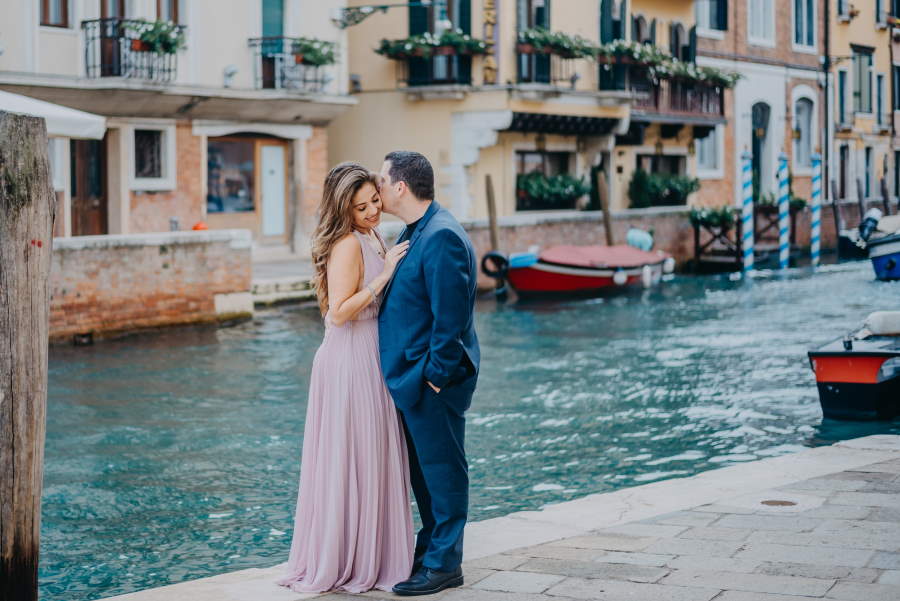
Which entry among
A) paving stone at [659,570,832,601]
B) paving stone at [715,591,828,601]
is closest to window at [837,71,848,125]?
paving stone at [659,570,832,601]

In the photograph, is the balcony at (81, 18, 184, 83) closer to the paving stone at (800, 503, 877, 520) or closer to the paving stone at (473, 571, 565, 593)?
the paving stone at (800, 503, 877, 520)

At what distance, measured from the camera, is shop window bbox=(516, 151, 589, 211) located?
2642 centimetres

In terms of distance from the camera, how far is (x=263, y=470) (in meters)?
9.19

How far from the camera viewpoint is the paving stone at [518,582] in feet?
15.2

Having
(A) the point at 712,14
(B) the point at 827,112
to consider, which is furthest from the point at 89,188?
(B) the point at 827,112

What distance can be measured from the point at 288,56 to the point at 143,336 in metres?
7.33

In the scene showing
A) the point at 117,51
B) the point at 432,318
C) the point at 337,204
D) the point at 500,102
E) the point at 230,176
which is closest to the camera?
the point at 432,318

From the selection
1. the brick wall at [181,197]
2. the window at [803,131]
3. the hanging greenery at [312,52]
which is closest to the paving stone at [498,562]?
the brick wall at [181,197]

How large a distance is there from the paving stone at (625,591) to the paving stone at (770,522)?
1057mm

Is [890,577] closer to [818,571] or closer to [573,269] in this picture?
[818,571]

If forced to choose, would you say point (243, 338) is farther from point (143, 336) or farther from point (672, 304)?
point (672, 304)

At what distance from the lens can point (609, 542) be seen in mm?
5355

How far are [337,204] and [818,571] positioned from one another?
2.15 metres

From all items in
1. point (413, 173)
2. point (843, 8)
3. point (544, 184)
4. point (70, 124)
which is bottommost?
point (413, 173)
